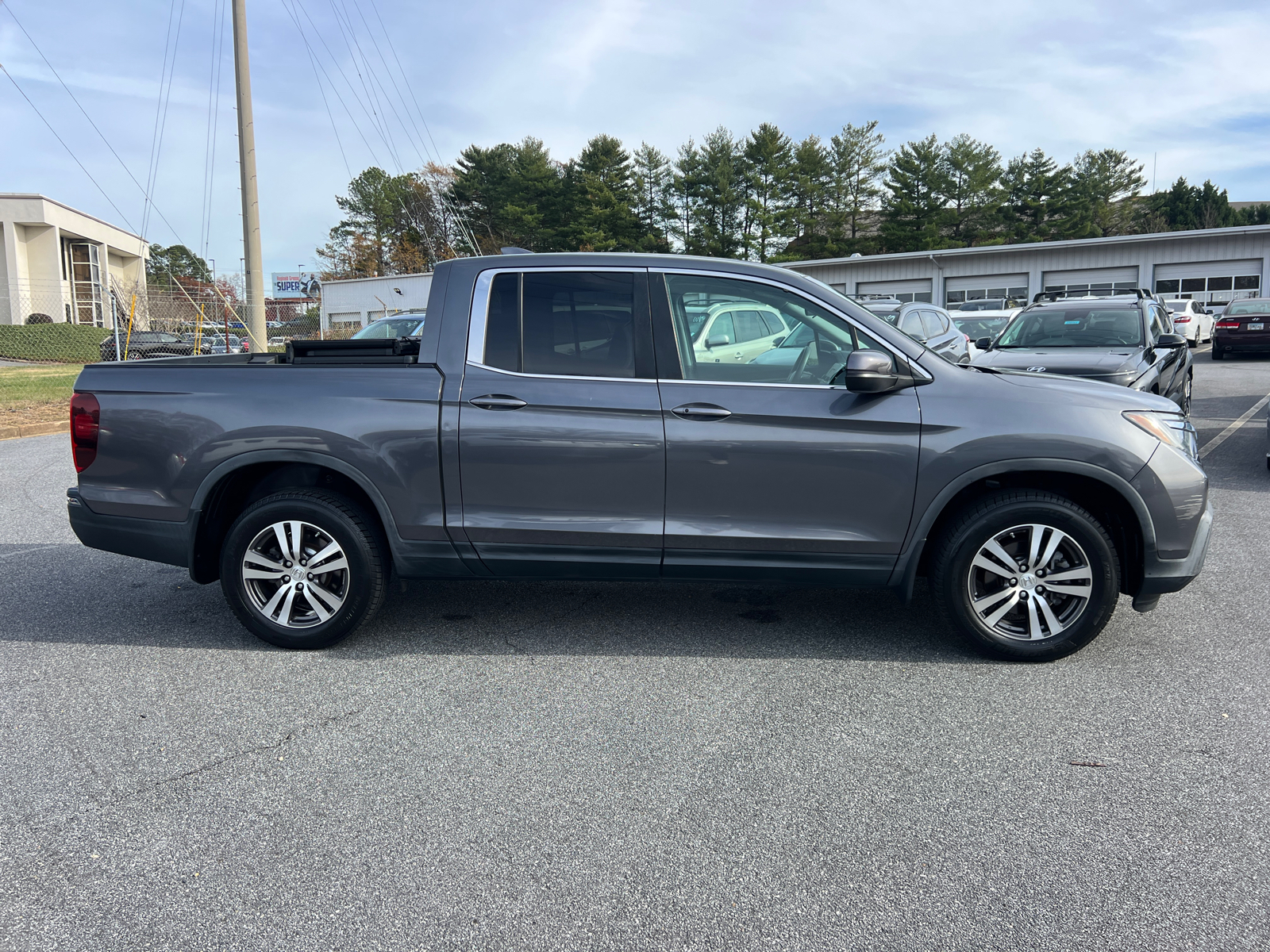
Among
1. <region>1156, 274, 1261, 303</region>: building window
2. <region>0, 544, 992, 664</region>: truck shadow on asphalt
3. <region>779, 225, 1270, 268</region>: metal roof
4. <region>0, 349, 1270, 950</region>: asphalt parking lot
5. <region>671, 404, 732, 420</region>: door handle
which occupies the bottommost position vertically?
<region>0, 349, 1270, 950</region>: asphalt parking lot

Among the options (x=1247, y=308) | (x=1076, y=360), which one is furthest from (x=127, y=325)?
(x=1247, y=308)

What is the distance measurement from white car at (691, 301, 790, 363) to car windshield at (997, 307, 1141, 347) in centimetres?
720

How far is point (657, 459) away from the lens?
4.33 meters

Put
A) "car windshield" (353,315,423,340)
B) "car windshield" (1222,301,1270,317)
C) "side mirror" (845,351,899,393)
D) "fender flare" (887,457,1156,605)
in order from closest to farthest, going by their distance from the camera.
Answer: "side mirror" (845,351,899,393)
"fender flare" (887,457,1156,605)
"car windshield" (353,315,423,340)
"car windshield" (1222,301,1270,317)

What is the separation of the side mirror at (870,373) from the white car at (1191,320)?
23081 millimetres

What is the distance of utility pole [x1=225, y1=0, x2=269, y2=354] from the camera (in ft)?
60.2

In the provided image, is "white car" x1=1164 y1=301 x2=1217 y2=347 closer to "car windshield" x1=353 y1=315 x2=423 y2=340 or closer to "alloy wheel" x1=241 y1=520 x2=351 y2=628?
"car windshield" x1=353 y1=315 x2=423 y2=340

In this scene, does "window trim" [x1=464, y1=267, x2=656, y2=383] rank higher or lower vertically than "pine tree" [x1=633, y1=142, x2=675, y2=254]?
lower

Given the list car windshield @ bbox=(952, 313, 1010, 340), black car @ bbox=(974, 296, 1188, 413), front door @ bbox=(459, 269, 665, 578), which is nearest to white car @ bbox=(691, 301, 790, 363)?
front door @ bbox=(459, 269, 665, 578)

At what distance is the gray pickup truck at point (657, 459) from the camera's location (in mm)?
4293

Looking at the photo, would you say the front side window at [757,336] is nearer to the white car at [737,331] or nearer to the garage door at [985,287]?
the white car at [737,331]

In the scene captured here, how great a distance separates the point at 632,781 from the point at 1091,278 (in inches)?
1851

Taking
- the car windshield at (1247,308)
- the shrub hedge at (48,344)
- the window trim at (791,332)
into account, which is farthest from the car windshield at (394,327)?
the car windshield at (1247,308)

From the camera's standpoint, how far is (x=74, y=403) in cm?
476
